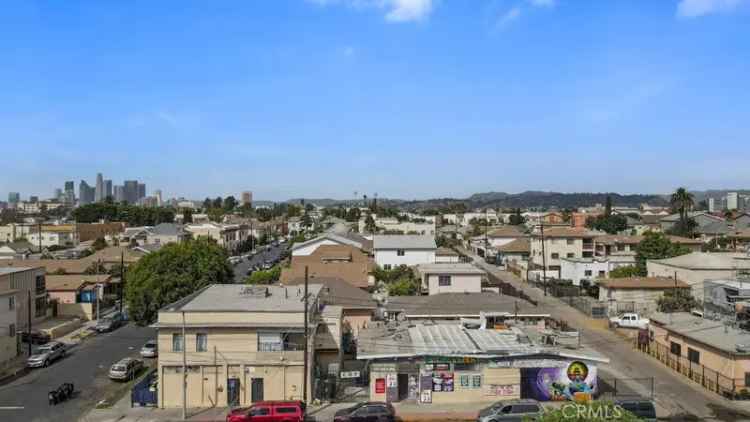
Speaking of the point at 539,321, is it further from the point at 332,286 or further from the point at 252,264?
the point at 252,264

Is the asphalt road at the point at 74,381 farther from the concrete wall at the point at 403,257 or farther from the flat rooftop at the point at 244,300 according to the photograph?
the concrete wall at the point at 403,257

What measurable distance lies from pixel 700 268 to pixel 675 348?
20539 millimetres

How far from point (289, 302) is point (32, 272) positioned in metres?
24.2

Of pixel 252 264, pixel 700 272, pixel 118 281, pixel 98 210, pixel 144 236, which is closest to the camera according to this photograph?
pixel 700 272

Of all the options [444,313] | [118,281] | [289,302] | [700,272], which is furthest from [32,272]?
[700,272]

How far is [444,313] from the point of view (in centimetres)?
3919

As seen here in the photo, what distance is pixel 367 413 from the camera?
77.2 ft

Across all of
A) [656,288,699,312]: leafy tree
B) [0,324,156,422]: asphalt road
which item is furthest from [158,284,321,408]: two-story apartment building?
[656,288,699,312]: leafy tree

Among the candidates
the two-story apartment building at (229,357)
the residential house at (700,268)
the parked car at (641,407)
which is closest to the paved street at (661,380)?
the parked car at (641,407)

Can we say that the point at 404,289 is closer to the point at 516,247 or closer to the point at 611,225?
the point at 516,247

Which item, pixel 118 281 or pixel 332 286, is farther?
pixel 118 281

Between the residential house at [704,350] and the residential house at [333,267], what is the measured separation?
23.9 meters

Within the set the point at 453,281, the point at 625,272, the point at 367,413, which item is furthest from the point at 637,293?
the point at 367,413
